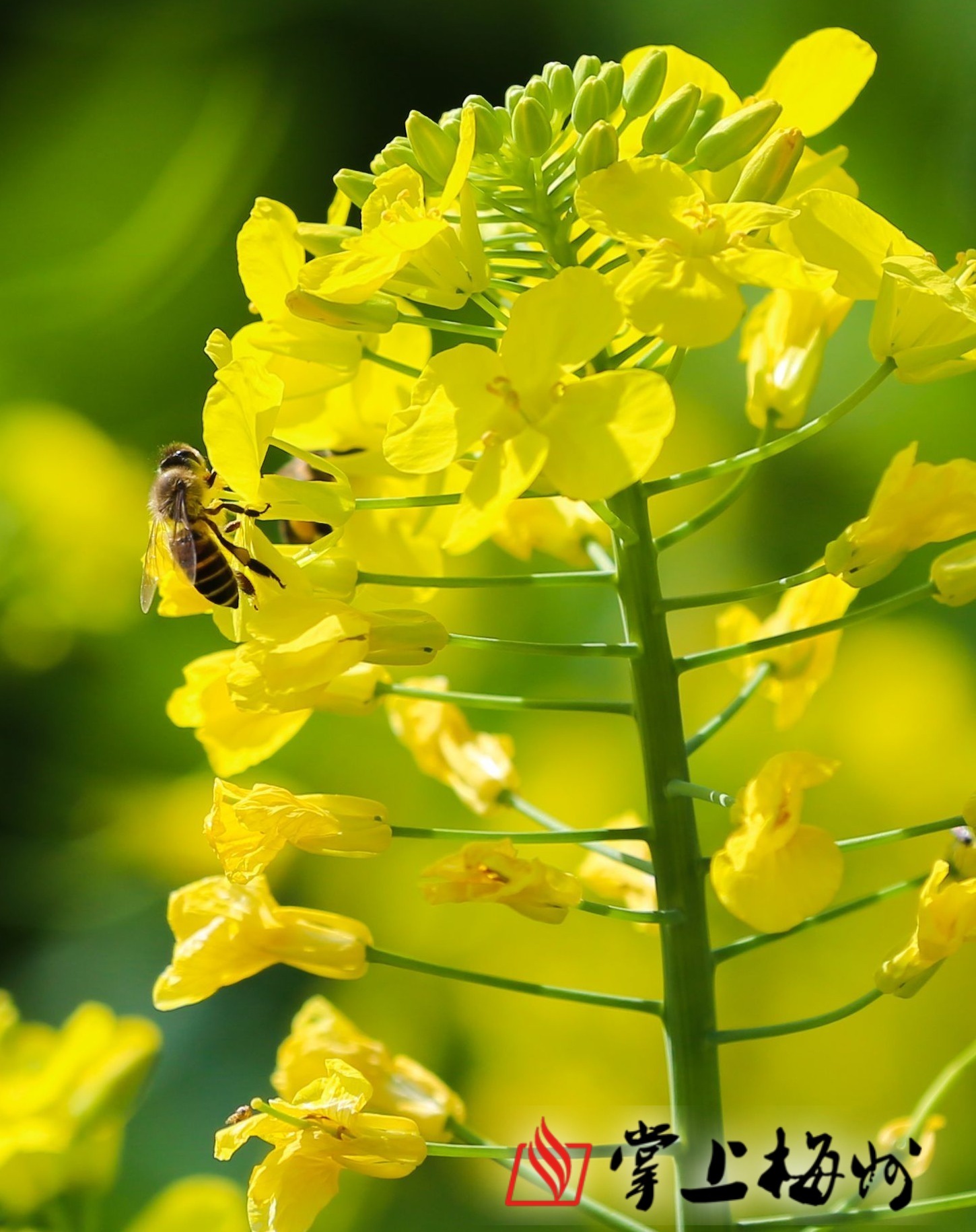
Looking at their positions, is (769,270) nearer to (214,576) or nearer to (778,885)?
(778,885)

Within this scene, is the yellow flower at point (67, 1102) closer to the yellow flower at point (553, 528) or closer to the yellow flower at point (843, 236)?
the yellow flower at point (553, 528)

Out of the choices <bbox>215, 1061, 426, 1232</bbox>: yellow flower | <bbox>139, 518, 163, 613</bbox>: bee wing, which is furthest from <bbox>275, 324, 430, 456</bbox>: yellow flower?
<bbox>215, 1061, 426, 1232</bbox>: yellow flower

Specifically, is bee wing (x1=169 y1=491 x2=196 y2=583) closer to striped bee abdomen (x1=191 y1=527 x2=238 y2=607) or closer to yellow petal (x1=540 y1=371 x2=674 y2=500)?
striped bee abdomen (x1=191 y1=527 x2=238 y2=607)

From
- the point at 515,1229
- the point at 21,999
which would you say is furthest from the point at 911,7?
the point at 21,999

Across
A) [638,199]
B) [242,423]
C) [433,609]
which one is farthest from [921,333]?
[433,609]

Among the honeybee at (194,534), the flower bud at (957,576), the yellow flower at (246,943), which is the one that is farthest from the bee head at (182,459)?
the flower bud at (957,576)

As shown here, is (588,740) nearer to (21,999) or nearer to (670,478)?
(21,999)

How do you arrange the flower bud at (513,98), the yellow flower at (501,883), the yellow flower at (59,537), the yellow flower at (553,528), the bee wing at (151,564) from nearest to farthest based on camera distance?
the yellow flower at (501,883)
the flower bud at (513,98)
the yellow flower at (553,528)
the bee wing at (151,564)
the yellow flower at (59,537)
